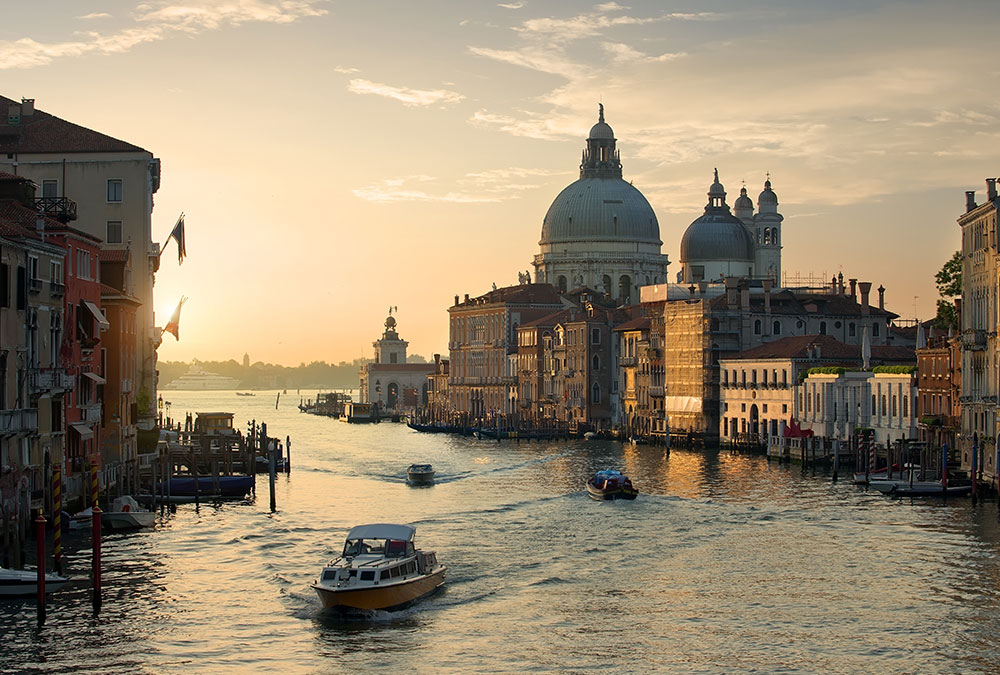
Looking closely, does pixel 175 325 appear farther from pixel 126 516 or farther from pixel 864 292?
pixel 864 292

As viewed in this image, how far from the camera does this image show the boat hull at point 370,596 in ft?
101

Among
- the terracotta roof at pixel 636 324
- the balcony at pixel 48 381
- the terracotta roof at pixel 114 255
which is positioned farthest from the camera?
the terracotta roof at pixel 636 324

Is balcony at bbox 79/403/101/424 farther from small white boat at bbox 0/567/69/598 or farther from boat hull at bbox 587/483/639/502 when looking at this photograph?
boat hull at bbox 587/483/639/502

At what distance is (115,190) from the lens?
56562mm

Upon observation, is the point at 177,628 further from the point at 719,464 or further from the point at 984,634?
the point at 719,464

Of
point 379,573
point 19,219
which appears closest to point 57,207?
point 19,219

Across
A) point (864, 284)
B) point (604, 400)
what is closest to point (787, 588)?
point (864, 284)

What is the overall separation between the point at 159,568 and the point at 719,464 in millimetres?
38332

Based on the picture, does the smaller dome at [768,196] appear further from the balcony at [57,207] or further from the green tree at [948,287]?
the balcony at [57,207]

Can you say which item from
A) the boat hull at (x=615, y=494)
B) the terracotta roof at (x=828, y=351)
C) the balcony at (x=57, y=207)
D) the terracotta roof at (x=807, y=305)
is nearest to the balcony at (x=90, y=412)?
the balcony at (x=57, y=207)

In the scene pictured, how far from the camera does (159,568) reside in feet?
118

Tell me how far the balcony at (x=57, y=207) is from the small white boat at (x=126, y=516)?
766 cm

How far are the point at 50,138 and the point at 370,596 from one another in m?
30.8

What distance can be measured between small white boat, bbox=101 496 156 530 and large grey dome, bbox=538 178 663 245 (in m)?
102
